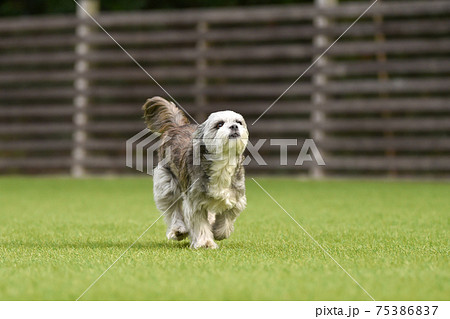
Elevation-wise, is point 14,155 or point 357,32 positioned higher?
point 357,32

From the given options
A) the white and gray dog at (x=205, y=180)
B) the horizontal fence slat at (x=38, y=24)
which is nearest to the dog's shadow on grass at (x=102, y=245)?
the white and gray dog at (x=205, y=180)

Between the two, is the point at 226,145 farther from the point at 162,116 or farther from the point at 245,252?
the point at 162,116

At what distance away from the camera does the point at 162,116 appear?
5.75 metres

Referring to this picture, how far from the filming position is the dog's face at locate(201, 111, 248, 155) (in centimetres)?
468

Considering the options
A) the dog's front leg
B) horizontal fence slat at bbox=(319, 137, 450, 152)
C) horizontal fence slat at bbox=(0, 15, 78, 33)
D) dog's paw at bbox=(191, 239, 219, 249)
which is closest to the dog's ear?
the dog's front leg

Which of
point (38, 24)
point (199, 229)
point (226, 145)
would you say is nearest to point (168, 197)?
point (199, 229)

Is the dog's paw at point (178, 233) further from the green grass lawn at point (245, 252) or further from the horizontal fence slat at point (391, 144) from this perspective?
the horizontal fence slat at point (391, 144)

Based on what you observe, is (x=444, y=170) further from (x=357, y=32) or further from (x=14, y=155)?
(x=14, y=155)

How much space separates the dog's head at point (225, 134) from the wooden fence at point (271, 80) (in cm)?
652

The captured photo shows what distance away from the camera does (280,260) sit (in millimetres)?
4059

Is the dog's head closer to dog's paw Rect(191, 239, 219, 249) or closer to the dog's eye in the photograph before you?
the dog's eye

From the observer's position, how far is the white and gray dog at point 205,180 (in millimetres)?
4781
